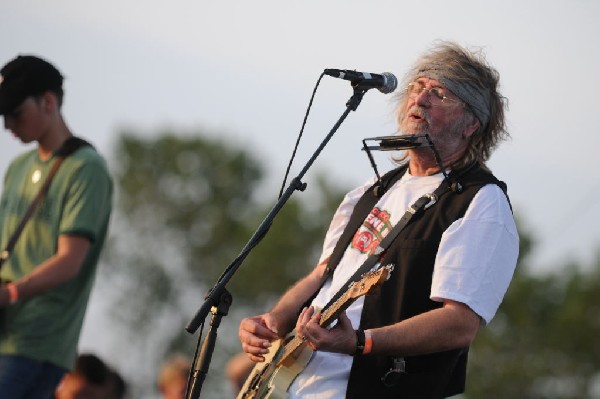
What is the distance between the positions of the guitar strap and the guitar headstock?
83.8 inches

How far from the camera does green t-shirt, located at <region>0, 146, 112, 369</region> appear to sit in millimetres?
6434

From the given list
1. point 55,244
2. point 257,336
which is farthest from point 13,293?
point 257,336

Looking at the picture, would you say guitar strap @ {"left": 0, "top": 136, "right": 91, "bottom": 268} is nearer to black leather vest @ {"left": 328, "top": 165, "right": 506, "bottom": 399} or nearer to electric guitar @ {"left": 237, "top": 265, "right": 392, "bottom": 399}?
electric guitar @ {"left": 237, "top": 265, "right": 392, "bottom": 399}

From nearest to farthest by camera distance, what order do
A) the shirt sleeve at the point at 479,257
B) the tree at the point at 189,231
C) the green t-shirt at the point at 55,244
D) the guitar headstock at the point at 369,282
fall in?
1. the guitar headstock at the point at 369,282
2. the shirt sleeve at the point at 479,257
3. the green t-shirt at the point at 55,244
4. the tree at the point at 189,231

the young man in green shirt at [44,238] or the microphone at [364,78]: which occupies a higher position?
the microphone at [364,78]

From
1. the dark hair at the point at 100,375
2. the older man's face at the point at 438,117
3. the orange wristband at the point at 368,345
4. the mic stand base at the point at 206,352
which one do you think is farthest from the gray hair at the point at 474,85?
the dark hair at the point at 100,375

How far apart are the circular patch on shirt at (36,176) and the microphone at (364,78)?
6.31 ft

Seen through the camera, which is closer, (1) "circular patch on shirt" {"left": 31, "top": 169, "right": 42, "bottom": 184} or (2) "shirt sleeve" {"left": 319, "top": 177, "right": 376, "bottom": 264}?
(2) "shirt sleeve" {"left": 319, "top": 177, "right": 376, "bottom": 264}

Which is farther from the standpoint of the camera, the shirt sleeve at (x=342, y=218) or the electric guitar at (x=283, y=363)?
the shirt sleeve at (x=342, y=218)

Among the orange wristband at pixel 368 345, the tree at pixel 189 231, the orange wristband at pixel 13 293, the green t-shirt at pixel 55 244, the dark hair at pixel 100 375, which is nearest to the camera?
the orange wristband at pixel 368 345

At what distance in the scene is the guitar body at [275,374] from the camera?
5645 millimetres

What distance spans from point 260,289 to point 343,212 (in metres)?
37.3

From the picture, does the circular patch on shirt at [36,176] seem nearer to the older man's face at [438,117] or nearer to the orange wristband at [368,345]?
the older man's face at [438,117]

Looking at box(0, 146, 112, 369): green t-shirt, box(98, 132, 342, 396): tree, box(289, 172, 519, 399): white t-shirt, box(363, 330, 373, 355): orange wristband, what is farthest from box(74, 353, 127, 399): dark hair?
box(98, 132, 342, 396): tree
